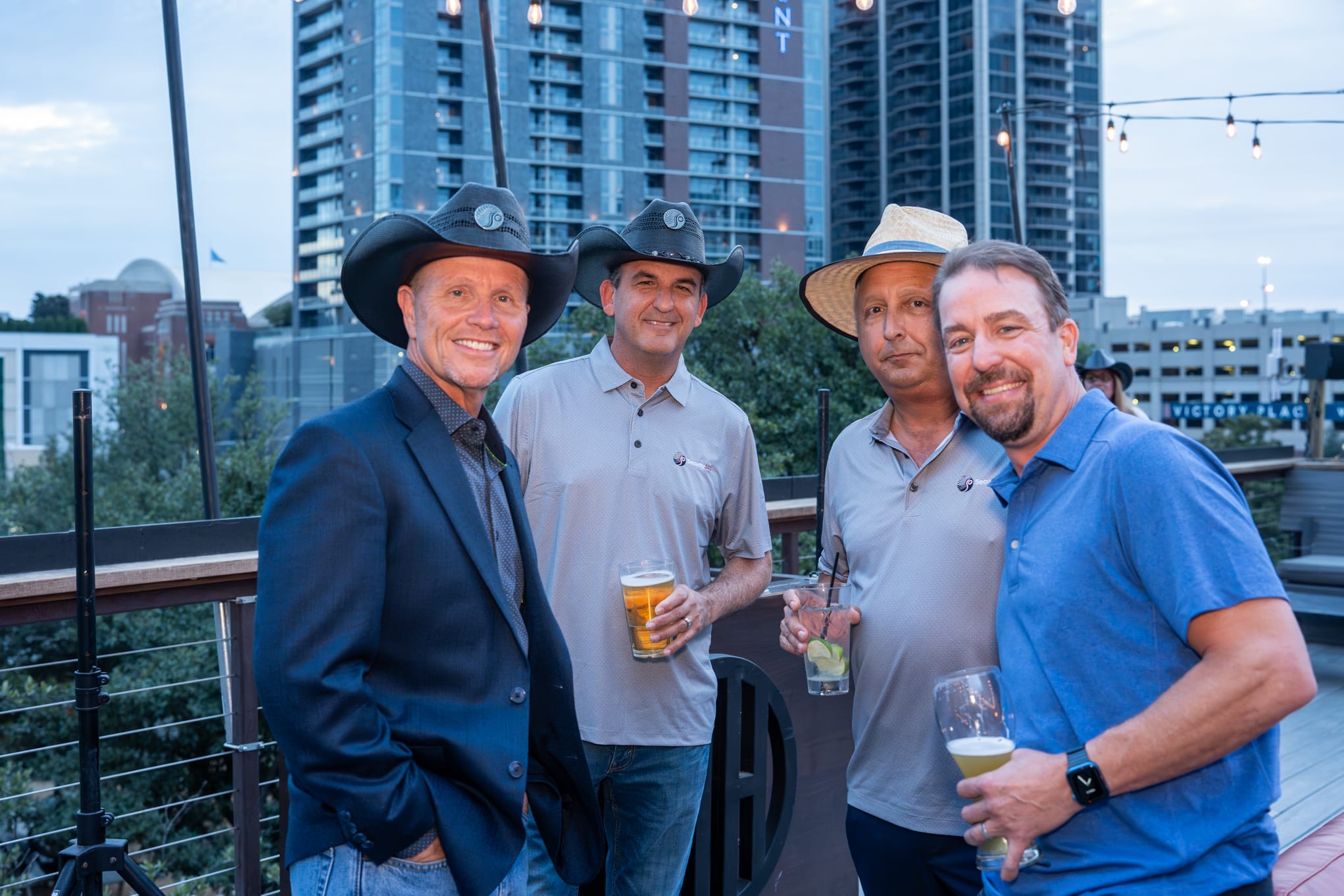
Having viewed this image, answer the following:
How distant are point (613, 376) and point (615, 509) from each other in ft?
0.95

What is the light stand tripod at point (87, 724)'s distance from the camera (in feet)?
6.13

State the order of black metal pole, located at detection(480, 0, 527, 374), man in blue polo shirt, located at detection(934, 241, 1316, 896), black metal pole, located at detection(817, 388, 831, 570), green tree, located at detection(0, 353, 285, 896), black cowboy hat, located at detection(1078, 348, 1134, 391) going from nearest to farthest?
man in blue polo shirt, located at detection(934, 241, 1316, 896), black metal pole, located at detection(817, 388, 831, 570), black cowboy hat, located at detection(1078, 348, 1134, 391), black metal pole, located at detection(480, 0, 527, 374), green tree, located at detection(0, 353, 285, 896)

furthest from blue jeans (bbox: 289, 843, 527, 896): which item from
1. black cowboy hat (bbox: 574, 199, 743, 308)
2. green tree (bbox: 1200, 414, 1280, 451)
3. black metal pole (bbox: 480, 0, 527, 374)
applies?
green tree (bbox: 1200, 414, 1280, 451)

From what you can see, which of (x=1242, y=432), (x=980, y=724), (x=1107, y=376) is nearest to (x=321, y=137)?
(x=1242, y=432)

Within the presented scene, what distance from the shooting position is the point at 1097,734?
1.23 m

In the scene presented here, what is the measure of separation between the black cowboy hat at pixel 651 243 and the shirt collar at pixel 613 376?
15cm

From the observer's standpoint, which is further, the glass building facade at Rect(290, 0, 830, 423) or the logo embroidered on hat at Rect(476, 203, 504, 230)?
the glass building facade at Rect(290, 0, 830, 423)

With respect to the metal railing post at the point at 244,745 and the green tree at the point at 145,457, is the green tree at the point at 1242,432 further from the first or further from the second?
the metal railing post at the point at 244,745

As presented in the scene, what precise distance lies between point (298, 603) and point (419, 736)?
24cm

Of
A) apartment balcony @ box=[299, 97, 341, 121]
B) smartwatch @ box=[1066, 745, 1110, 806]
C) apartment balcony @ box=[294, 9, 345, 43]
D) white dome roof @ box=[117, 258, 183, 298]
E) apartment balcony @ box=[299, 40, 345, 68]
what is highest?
apartment balcony @ box=[294, 9, 345, 43]

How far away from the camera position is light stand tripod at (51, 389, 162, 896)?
1.87 m

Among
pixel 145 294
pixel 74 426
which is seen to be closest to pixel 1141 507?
pixel 74 426

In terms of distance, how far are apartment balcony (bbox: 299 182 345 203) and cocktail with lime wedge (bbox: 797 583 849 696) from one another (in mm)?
72935

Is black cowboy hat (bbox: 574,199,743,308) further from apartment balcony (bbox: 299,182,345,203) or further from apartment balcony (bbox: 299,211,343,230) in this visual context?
apartment balcony (bbox: 299,182,345,203)
